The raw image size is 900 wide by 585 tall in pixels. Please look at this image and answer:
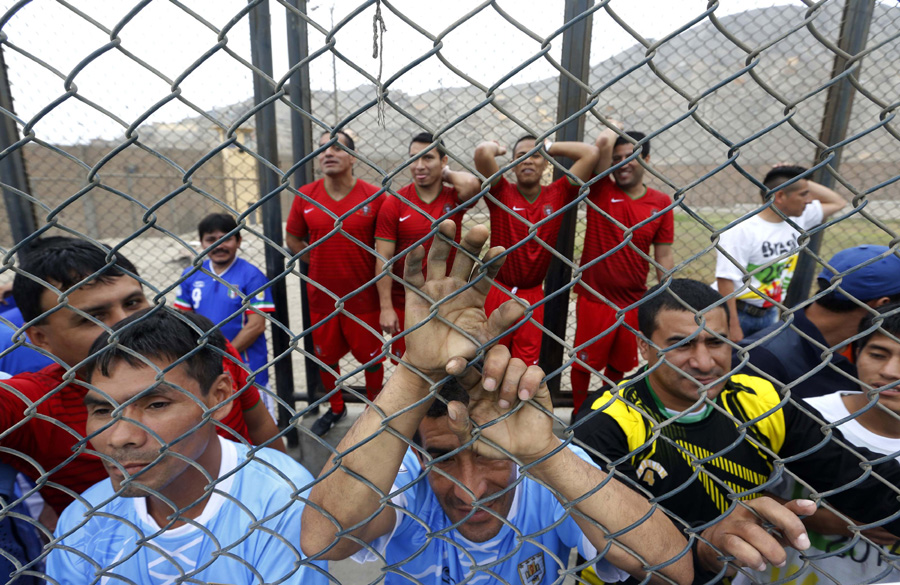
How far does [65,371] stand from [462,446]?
142cm

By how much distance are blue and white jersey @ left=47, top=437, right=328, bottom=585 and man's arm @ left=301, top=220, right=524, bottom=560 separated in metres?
0.16

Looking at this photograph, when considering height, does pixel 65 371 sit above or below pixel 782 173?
below

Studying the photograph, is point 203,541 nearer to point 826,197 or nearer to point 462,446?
point 462,446

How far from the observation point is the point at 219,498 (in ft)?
4.52

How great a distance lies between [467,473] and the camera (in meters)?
1.34

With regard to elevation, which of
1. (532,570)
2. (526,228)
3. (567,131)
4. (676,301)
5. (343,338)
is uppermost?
(567,131)

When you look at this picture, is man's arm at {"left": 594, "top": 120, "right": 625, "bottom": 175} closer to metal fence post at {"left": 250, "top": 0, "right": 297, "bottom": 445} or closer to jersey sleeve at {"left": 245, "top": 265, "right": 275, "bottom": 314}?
metal fence post at {"left": 250, "top": 0, "right": 297, "bottom": 445}

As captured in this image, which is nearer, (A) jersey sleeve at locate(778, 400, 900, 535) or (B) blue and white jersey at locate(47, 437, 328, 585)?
(B) blue and white jersey at locate(47, 437, 328, 585)

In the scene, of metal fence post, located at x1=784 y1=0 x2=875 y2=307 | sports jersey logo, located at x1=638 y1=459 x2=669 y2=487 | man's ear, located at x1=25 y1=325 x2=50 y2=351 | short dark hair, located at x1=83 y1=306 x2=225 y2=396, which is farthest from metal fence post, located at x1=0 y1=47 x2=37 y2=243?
metal fence post, located at x1=784 y1=0 x2=875 y2=307

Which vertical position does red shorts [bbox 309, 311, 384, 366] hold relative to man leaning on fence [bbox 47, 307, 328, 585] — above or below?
below

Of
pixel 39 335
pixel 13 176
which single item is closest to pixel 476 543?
pixel 39 335

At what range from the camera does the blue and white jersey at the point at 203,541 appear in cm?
126

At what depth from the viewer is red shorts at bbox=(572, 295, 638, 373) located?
11.1 ft

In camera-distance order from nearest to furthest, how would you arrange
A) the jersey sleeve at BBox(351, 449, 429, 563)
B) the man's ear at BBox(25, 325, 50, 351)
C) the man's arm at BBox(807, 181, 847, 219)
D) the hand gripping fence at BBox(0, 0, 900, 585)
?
1. the hand gripping fence at BBox(0, 0, 900, 585)
2. the jersey sleeve at BBox(351, 449, 429, 563)
3. the man's ear at BBox(25, 325, 50, 351)
4. the man's arm at BBox(807, 181, 847, 219)
